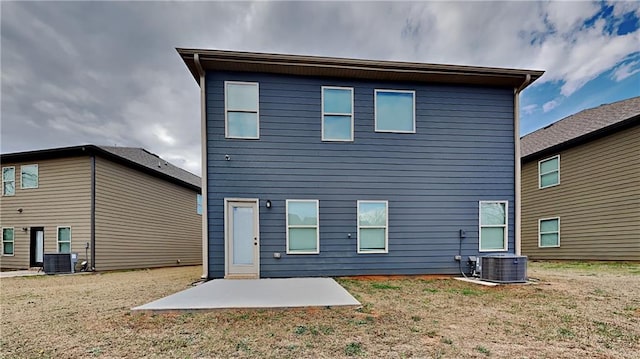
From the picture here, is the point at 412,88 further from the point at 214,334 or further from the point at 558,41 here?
the point at 558,41

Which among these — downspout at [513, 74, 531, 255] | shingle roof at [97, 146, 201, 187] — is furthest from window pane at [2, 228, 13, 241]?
downspout at [513, 74, 531, 255]

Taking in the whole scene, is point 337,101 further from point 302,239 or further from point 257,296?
point 257,296

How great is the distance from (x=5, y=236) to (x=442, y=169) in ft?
52.5

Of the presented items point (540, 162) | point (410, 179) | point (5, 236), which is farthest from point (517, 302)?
point (5, 236)

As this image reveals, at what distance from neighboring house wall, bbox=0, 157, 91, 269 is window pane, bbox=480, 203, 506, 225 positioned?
1272 cm

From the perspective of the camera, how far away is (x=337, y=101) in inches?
297

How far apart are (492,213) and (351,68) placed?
5256 mm

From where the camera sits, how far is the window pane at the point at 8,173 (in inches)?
→ 453

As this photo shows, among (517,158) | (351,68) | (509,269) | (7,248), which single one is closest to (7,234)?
(7,248)

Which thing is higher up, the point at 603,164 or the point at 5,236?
the point at 603,164

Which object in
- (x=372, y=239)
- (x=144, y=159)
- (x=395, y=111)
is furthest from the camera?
(x=144, y=159)

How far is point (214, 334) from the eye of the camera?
10.8ft

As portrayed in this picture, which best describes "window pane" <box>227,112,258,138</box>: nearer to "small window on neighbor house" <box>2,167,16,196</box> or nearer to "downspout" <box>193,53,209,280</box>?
"downspout" <box>193,53,209,280</box>

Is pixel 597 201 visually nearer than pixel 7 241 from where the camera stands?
Yes
